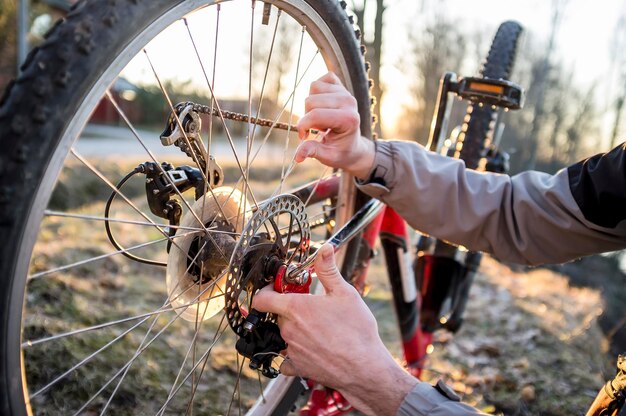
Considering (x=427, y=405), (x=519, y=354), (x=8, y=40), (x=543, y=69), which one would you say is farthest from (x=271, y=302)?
(x=543, y=69)

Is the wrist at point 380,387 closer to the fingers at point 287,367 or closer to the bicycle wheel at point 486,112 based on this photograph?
the fingers at point 287,367

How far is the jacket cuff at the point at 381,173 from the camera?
5.37 feet

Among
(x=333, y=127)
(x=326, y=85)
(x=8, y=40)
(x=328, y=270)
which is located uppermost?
(x=8, y=40)

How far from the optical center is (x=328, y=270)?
1195 millimetres

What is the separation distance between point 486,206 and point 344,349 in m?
0.76

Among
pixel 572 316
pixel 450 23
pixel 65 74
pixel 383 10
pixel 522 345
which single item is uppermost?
pixel 450 23

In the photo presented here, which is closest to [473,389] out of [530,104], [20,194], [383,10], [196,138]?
[196,138]

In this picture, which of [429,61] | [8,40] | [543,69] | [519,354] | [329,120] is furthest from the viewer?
[543,69]

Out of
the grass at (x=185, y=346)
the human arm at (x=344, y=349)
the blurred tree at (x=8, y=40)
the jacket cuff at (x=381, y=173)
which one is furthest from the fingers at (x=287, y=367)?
the blurred tree at (x=8, y=40)

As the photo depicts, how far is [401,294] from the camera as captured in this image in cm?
226

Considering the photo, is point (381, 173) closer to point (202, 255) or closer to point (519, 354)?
point (202, 255)

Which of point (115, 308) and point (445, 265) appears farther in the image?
point (115, 308)

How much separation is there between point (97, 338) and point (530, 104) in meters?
18.9

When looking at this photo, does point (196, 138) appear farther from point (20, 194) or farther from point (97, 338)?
point (97, 338)
